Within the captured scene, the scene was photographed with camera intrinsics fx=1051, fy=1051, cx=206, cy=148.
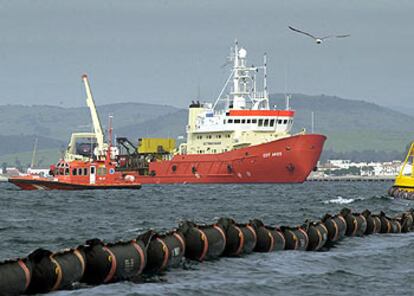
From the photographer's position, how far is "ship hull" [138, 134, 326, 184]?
390 ft

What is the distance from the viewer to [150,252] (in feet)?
92.9

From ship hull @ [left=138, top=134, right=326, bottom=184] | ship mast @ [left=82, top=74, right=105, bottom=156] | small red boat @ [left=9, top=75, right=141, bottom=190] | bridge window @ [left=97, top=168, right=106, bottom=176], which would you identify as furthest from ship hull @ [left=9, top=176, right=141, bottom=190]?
ship mast @ [left=82, top=74, right=105, bottom=156]

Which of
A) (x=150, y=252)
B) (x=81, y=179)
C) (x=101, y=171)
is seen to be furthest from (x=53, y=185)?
(x=150, y=252)

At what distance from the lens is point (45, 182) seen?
301ft

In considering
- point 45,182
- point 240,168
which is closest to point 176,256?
point 45,182

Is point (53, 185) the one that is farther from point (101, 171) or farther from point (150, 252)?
point (150, 252)

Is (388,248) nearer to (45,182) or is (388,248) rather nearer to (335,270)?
(335,270)

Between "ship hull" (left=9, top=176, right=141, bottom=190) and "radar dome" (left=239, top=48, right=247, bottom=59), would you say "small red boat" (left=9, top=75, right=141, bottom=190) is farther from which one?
"radar dome" (left=239, top=48, right=247, bottom=59)

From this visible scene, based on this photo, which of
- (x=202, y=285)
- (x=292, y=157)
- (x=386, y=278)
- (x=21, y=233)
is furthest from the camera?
(x=292, y=157)

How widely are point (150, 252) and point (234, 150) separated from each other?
302 ft

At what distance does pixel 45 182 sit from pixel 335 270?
64.2 meters

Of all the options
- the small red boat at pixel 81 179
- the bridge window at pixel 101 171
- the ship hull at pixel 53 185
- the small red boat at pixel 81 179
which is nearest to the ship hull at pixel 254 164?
the small red boat at pixel 81 179

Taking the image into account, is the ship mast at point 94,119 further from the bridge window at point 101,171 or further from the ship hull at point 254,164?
the bridge window at point 101,171

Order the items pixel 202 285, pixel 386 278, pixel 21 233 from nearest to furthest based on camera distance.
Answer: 1. pixel 202 285
2. pixel 386 278
3. pixel 21 233
